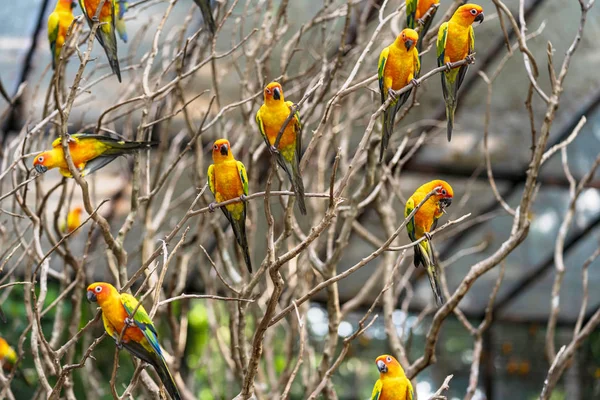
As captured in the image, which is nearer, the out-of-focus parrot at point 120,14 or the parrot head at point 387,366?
the parrot head at point 387,366

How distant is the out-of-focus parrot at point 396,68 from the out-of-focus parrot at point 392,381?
652 millimetres

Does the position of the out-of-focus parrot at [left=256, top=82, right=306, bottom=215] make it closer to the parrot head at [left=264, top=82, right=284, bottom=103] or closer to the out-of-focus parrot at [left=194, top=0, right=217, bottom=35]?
the parrot head at [left=264, top=82, right=284, bottom=103]

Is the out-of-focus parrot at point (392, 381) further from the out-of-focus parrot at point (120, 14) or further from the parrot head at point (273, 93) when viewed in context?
the out-of-focus parrot at point (120, 14)

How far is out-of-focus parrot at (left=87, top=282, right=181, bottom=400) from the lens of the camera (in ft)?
6.09

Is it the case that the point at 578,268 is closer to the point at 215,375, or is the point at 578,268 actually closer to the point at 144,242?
the point at 215,375

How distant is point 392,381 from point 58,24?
64.3 inches

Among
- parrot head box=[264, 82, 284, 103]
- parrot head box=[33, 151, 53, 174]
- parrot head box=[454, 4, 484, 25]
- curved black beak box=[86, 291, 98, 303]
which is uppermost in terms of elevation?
parrot head box=[454, 4, 484, 25]

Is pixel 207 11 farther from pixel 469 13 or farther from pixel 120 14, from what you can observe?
pixel 469 13

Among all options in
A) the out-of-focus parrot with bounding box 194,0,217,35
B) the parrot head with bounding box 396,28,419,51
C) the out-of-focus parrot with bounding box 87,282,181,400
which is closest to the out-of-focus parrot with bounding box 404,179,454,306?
the parrot head with bounding box 396,28,419,51

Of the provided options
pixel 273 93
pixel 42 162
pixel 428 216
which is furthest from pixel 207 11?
pixel 428 216

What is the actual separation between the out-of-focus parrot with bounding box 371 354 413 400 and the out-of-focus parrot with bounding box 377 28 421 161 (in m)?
0.65

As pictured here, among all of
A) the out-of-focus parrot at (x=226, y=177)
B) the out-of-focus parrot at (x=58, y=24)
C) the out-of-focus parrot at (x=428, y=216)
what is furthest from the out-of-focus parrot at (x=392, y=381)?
the out-of-focus parrot at (x=58, y=24)

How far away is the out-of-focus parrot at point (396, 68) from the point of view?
1957 millimetres

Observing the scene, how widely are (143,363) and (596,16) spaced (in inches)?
150
